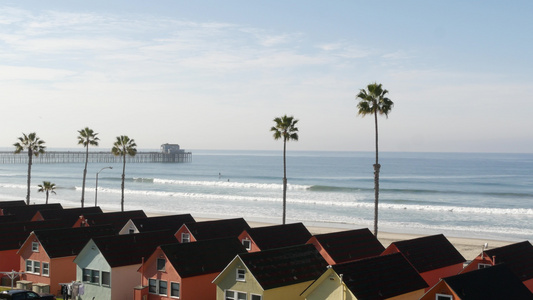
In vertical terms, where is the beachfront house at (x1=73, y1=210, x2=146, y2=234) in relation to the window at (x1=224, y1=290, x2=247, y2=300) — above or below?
above

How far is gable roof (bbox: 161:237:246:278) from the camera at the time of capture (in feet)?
109

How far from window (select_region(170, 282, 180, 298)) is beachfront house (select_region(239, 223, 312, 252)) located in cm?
852

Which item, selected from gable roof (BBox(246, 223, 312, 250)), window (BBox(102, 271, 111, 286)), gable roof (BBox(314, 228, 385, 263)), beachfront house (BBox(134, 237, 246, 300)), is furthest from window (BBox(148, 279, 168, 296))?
gable roof (BBox(314, 228, 385, 263))

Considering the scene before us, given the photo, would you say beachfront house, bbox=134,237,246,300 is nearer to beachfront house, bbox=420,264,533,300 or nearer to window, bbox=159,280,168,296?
window, bbox=159,280,168,296

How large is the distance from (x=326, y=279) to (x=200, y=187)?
122278mm

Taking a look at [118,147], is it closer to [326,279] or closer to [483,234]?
[483,234]

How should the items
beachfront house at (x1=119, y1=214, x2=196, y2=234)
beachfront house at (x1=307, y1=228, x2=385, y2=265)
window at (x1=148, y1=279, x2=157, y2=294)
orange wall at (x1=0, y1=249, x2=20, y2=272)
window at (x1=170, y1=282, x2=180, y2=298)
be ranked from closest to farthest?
1. window at (x1=170, y1=282, x2=180, y2=298)
2. window at (x1=148, y1=279, x2=157, y2=294)
3. beachfront house at (x1=307, y1=228, x2=385, y2=265)
4. orange wall at (x1=0, y1=249, x2=20, y2=272)
5. beachfront house at (x1=119, y1=214, x2=196, y2=234)

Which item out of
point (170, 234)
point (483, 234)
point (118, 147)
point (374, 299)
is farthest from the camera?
point (118, 147)

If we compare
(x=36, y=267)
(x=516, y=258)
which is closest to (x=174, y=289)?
(x=36, y=267)

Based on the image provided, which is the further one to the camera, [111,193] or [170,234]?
[111,193]

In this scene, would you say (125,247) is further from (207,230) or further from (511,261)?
(511,261)

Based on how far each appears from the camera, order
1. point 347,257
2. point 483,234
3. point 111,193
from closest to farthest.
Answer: point 347,257 → point 483,234 → point 111,193

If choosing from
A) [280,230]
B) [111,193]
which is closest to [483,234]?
[280,230]

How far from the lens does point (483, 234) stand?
68875mm
